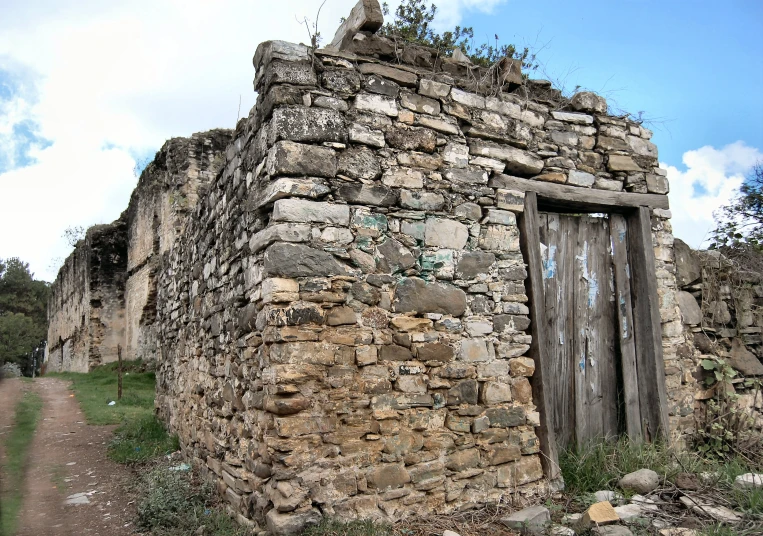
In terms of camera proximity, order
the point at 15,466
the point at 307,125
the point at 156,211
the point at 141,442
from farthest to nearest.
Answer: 1. the point at 156,211
2. the point at 141,442
3. the point at 307,125
4. the point at 15,466

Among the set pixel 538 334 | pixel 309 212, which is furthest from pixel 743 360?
pixel 309 212

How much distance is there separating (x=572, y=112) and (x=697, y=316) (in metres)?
2.29

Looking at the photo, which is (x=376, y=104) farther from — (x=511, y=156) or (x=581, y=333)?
(x=581, y=333)

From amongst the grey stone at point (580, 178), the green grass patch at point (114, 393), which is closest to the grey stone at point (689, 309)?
the grey stone at point (580, 178)

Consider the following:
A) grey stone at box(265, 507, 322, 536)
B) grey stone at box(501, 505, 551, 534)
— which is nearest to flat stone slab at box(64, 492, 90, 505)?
grey stone at box(265, 507, 322, 536)

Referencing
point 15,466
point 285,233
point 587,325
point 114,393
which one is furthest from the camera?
point 114,393

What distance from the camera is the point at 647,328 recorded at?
5.04 meters

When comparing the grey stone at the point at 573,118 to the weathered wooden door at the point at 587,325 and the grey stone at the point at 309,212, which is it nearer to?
the weathered wooden door at the point at 587,325

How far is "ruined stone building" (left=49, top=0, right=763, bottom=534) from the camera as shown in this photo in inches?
143

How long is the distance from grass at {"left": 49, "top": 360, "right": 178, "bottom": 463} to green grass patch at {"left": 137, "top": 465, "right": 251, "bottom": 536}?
1.57 meters

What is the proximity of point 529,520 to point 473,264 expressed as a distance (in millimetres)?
1712

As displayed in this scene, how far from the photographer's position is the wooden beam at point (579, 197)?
Result: 4.52m

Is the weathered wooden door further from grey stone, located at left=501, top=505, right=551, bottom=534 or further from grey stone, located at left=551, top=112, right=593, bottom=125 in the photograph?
A: grey stone, located at left=501, top=505, right=551, bottom=534

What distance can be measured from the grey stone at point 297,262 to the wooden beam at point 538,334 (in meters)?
1.57
